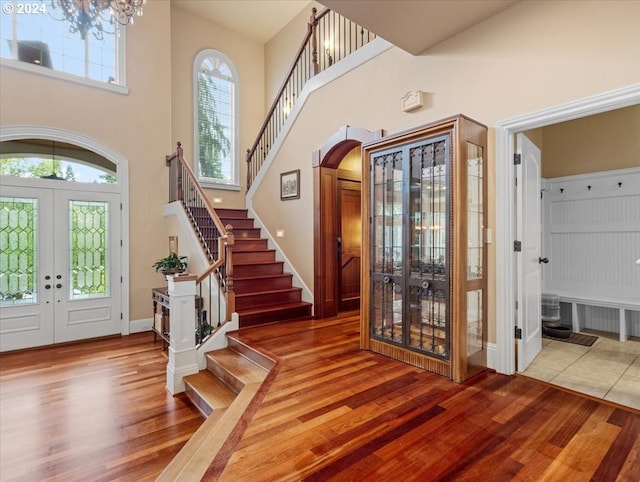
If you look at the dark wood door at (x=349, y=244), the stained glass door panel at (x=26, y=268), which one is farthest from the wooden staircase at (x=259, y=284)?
the stained glass door panel at (x=26, y=268)

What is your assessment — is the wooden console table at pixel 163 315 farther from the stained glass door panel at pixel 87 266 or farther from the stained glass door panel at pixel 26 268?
the stained glass door panel at pixel 26 268

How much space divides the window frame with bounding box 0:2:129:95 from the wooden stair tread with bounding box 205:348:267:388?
15.0ft

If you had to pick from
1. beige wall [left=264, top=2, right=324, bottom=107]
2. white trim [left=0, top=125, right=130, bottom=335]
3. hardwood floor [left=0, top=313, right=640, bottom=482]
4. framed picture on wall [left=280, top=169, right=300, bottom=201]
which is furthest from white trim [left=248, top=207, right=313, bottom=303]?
beige wall [left=264, top=2, right=324, bottom=107]

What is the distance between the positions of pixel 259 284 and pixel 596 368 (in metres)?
3.91

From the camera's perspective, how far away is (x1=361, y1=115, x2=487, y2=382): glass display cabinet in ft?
9.05

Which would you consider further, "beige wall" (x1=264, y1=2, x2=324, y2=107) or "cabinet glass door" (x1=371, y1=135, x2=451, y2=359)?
"beige wall" (x1=264, y1=2, x2=324, y2=107)

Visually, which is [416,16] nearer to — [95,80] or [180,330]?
[180,330]

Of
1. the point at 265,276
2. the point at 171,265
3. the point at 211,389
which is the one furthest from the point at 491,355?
the point at 171,265

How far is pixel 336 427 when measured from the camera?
6.93 feet

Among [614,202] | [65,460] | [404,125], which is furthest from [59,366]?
[614,202]

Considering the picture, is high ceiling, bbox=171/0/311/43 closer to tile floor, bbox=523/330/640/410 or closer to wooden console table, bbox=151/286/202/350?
wooden console table, bbox=151/286/202/350

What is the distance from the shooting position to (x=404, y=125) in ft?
12.0

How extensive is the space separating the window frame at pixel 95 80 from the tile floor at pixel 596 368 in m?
6.74

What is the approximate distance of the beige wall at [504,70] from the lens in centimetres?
231
